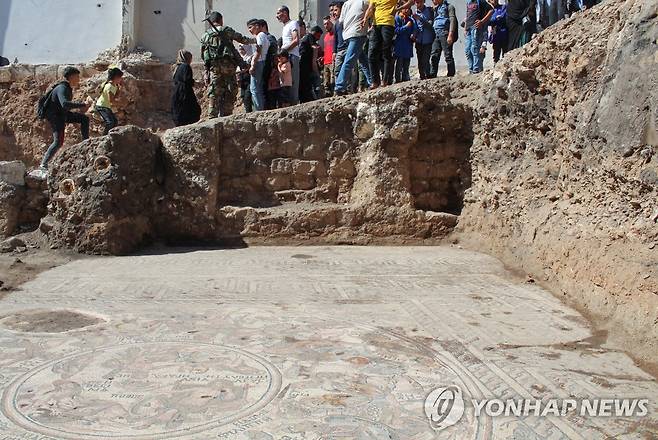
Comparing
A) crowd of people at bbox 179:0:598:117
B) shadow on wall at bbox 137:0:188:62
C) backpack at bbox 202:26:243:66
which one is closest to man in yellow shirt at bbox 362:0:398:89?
crowd of people at bbox 179:0:598:117

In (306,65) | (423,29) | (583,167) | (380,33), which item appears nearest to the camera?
(583,167)

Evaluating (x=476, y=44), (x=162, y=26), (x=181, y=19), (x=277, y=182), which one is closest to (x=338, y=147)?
(x=277, y=182)

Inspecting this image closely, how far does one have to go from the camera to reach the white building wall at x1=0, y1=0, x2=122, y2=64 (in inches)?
592

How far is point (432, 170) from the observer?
811 cm

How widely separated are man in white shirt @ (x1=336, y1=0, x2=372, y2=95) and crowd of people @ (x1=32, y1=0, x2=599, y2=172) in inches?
0.6

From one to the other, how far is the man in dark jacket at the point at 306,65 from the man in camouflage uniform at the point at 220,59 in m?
0.86

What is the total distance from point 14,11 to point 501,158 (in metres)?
13.6

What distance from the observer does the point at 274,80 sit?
9.24 m

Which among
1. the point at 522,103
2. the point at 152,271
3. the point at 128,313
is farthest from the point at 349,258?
the point at 128,313

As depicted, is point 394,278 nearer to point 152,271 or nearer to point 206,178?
point 152,271

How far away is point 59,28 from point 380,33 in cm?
1032

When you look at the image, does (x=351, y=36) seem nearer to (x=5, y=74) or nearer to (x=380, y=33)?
(x=380, y=33)

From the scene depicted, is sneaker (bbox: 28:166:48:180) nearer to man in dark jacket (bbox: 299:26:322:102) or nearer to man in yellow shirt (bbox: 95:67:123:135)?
man in yellow shirt (bbox: 95:67:123:135)

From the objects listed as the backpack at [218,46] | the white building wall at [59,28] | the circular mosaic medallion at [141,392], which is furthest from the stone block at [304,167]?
the white building wall at [59,28]
